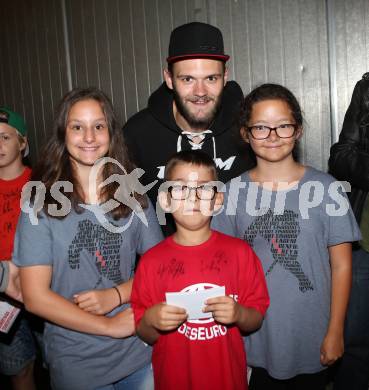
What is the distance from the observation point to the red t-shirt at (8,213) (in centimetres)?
242

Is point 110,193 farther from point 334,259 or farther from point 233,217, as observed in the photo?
point 334,259

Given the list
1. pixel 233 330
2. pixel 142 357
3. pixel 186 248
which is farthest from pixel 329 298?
pixel 142 357

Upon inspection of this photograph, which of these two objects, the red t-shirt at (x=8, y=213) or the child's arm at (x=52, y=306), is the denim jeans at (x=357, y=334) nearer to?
the child's arm at (x=52, y=306)

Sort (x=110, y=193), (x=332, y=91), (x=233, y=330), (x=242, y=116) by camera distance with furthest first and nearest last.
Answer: (x=332, y=91) < (x=242, y=116) < (x=110, y=193) < (x=233, y=330)

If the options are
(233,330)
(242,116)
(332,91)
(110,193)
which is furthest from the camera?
(332,91)

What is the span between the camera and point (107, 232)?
1807 millimetres

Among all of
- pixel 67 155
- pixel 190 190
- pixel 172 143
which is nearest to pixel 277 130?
pixel 190 190

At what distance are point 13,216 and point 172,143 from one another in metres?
1.02

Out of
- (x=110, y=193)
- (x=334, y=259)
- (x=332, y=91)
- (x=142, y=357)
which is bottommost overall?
(x=142, y=357)

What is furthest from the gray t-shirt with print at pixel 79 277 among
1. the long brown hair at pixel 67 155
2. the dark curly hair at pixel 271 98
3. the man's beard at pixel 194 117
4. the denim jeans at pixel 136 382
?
the man's beard at pixel 194 117

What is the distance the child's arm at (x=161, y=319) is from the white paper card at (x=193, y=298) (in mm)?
24

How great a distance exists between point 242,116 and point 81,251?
1.02 metres

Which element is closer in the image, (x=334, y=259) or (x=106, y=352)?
(x=106, y=352)

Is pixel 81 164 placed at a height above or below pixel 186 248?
above
